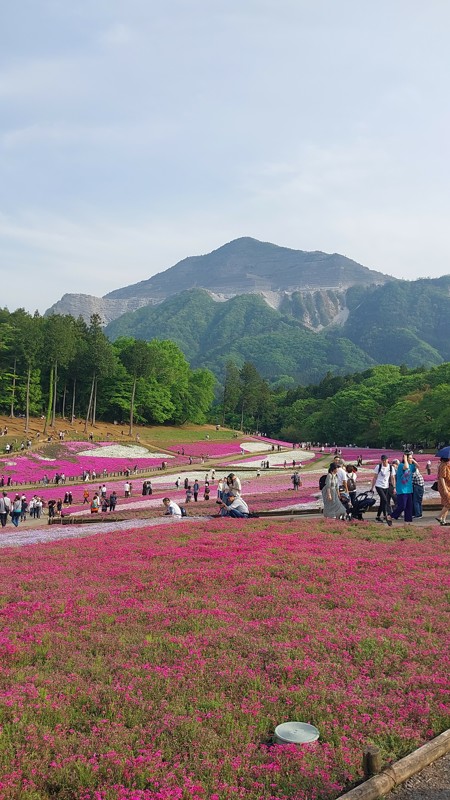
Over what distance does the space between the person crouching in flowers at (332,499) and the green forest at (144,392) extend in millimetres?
67624

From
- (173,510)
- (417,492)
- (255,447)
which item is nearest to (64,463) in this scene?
(255,447)

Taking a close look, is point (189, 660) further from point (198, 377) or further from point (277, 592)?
point (198, 377)

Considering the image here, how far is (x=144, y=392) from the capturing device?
117125mm

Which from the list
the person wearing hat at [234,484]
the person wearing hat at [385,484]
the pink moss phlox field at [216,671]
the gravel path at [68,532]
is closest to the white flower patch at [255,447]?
the gravel path at [68,532]

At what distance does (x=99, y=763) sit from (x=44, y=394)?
104 m

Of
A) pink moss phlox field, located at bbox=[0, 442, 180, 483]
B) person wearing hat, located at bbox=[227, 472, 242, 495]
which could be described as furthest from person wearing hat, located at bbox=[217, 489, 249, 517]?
pink moss phlox field, located at bbox=[0, 442, 180, 483]

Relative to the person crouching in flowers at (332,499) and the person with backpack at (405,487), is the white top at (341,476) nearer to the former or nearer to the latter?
the person crouching in flowers at (332,499)

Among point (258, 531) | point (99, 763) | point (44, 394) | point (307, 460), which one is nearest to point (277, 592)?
point (99, 763)

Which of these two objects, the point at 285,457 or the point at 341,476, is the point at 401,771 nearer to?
the point at 341,476

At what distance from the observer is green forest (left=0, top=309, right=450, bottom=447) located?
93438mm

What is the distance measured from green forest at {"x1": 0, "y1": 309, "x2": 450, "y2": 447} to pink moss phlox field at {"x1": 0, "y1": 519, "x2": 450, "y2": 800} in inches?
2933

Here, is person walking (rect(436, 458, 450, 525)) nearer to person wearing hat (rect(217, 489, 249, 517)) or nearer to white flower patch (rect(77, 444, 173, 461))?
person wearing hat (rect(217, 489, 249, 517))

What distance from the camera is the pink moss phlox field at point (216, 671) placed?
6727mm

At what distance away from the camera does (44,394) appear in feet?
349
